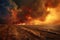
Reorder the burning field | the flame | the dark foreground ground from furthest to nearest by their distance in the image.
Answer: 1. the flame
2. the burning field
3. the dark foreground ground

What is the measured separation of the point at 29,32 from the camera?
930cm

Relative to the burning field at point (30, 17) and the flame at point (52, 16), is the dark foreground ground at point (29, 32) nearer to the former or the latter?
the burning field at point (30, 17)

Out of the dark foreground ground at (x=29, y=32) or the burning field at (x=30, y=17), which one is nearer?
the dark foreground ground at (x=29, y=32)

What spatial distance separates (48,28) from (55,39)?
32.1 inches

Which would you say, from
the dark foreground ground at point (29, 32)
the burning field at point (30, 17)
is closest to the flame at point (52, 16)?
the burning field at point (30, 17)

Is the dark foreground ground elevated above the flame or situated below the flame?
below

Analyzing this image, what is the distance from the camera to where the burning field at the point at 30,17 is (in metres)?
9.34

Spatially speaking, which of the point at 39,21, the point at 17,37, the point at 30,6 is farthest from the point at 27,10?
the point at 17,37

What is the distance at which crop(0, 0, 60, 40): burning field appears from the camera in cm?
934

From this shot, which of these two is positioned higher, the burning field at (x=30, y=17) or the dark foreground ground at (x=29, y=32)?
the burning field at (x=30, y=17)

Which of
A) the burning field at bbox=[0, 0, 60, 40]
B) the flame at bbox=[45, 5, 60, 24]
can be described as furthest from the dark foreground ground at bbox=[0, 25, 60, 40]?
the flame at bbox=[45, 5, 60, 24]

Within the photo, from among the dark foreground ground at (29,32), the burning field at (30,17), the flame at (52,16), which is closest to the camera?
the dark foreground ground at (29,32)

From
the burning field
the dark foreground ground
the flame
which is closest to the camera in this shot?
the dark foreground ground

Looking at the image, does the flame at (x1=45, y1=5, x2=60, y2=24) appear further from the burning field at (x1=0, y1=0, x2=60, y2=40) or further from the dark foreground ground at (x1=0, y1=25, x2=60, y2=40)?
the dark foreground ground at (x1=0, y1=25, x2=60, y2=40)
